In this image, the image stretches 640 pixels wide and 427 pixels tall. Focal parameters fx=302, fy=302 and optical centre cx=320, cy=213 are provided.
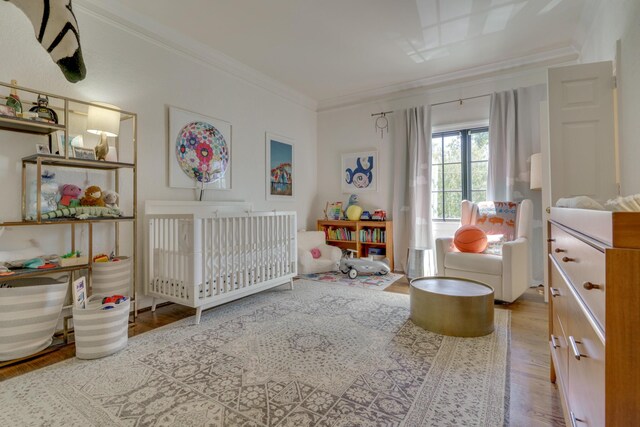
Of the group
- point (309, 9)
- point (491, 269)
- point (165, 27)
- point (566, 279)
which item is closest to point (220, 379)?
point (566, 279)

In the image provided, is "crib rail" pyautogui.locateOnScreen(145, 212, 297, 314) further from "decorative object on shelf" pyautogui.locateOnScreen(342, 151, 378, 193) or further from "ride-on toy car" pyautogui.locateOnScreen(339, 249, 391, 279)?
"decorative object on shelf" pyautogui.locateOnScreen(342, 151, 378, 193)

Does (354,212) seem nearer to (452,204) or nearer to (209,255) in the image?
(452,204)

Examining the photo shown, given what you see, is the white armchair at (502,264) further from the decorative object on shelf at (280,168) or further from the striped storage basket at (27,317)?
the striped storage basket at (27,317)

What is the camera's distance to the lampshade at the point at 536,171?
2.99 metres

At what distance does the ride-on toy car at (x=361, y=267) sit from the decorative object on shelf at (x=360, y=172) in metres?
1.20

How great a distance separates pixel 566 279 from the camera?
1.03 meters

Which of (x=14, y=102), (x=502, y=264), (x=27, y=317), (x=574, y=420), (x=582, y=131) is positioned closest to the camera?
(x=574, y=420)

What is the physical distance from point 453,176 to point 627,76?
2.20 meters

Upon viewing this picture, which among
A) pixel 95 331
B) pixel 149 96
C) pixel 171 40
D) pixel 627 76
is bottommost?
pixel 95 331

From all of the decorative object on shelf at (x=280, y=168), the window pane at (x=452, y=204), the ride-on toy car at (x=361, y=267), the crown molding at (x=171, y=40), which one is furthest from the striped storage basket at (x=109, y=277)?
the window pane at (x=452, y=204)

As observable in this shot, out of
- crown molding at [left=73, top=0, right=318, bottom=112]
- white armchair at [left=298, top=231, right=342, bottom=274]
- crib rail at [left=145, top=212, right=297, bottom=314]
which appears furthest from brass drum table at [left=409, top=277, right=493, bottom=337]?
crown molding at [left=73, top=0, right=318, bottom=112]

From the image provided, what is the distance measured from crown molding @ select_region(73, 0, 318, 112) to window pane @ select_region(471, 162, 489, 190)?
2759 millimetres

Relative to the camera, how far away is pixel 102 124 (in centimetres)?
224

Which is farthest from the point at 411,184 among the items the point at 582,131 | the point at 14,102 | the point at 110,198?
the point at 14,102
